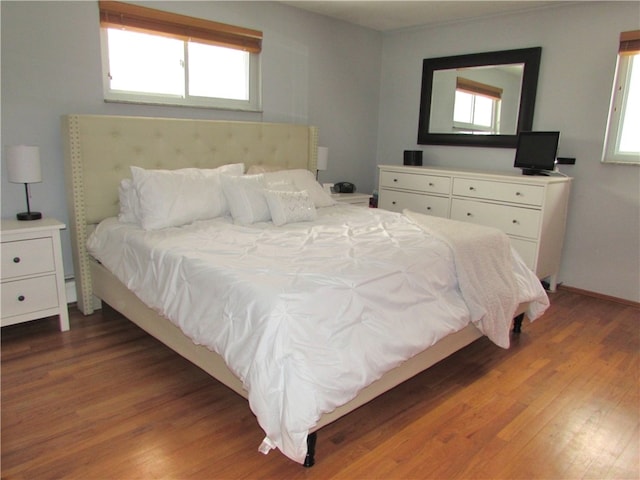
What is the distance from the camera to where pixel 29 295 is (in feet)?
8.42

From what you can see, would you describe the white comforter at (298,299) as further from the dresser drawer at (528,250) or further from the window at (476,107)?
the window at (476,107)

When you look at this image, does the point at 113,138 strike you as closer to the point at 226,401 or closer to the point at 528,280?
the point at 226,401

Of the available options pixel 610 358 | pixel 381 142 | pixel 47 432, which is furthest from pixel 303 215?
pixel 381 142

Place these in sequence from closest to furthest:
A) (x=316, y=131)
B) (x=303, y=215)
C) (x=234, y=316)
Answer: (x=234, y=316)
(x=303, y=215)
(x=316, y=131)

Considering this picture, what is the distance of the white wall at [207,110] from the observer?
2.70m

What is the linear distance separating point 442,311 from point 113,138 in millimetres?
2260

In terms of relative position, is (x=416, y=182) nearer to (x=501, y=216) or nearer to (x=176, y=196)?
(x=501, y=216)

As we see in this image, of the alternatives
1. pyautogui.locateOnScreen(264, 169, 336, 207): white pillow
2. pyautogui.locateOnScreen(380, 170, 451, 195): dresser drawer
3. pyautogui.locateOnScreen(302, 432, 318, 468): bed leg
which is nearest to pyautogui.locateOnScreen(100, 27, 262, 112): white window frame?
pyautogui.locateOnScreen(264, 169, 336, 207): white pillow

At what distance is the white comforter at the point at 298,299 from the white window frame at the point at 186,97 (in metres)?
1.03

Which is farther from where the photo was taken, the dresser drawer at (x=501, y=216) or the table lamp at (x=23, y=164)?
the dresser drawer at (x=501, y=216)

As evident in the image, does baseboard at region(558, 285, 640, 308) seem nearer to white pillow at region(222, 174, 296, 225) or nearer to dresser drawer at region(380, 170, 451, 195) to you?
dresser drawer at region(380, 170, 451, 195)

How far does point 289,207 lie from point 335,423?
1367mm

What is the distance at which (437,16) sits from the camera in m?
4.12

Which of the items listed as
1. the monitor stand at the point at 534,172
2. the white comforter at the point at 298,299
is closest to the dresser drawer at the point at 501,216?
the monitor stand at the point at 534,172
